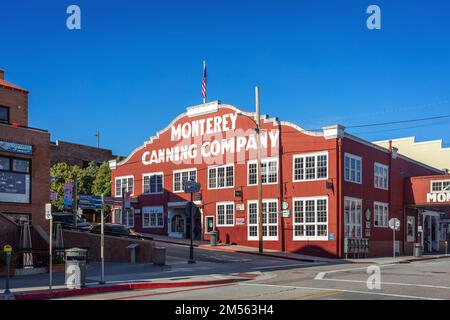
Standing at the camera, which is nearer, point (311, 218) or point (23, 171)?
point (23, 171)

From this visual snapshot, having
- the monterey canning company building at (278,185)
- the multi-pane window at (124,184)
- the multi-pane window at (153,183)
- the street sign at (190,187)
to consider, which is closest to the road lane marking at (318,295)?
the street sign at (190,187)

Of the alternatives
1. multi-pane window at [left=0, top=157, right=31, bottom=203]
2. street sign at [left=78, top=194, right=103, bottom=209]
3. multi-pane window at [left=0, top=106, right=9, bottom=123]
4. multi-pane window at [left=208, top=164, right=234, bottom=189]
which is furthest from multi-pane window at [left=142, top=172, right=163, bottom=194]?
multi-pane window at [left=0, top=157, right=31, bottom=203]

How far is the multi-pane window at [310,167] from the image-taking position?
3834cm

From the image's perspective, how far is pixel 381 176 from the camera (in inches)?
1725

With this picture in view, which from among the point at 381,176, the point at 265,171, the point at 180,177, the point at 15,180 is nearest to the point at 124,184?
the point at 180,177

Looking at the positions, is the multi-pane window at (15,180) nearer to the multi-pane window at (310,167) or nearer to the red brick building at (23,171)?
the red brick building at (23,171)

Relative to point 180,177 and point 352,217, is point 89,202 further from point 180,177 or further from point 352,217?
point 180,177

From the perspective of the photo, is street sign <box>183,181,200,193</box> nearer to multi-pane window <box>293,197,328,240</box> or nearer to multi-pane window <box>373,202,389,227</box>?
multi-pane window <box>293,197,328,240</box>

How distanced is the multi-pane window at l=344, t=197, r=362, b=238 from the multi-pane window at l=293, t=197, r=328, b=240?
1461 mm

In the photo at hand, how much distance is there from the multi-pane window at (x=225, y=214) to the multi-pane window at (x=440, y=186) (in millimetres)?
16268

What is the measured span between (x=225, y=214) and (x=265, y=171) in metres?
5.01
